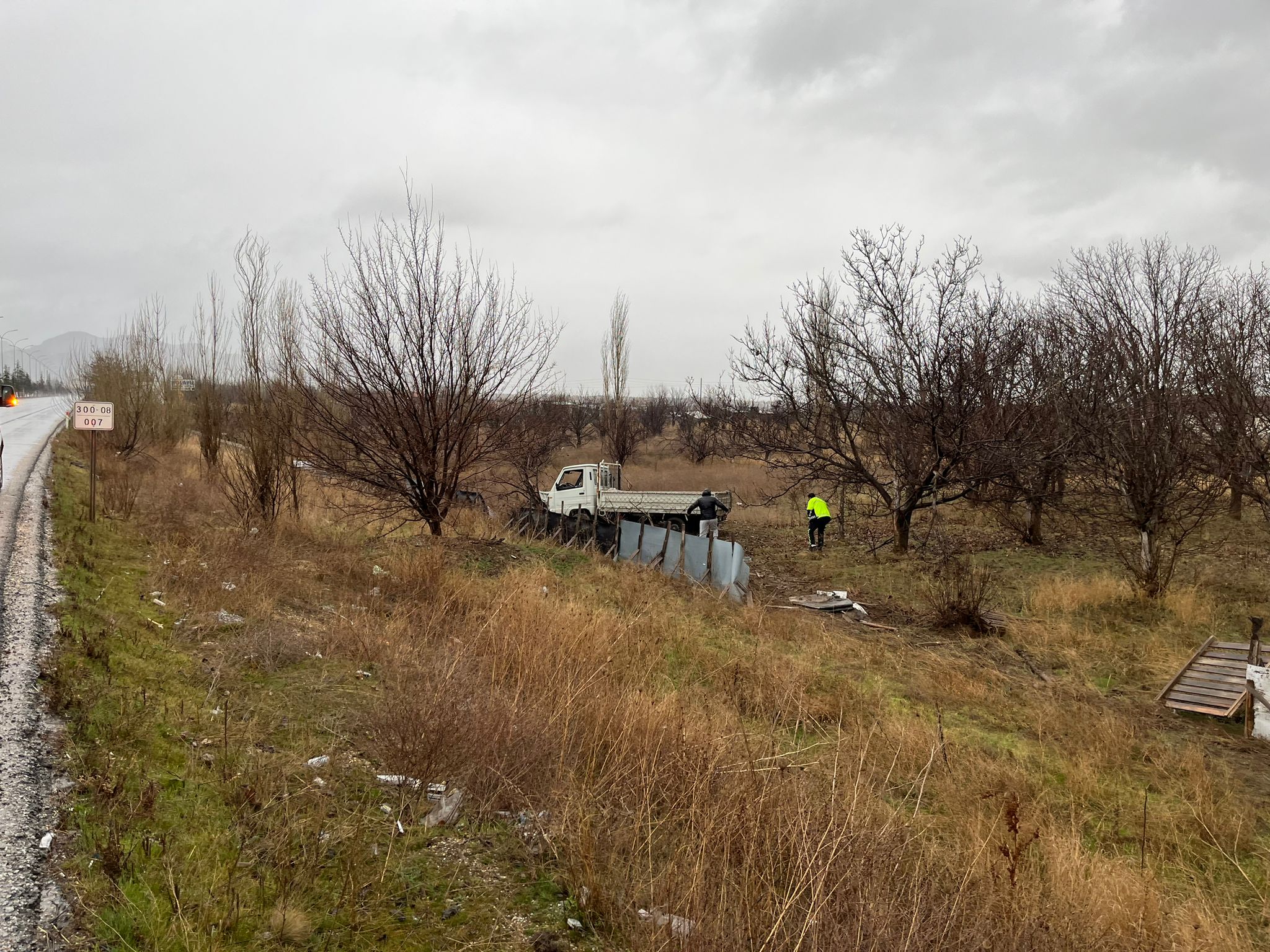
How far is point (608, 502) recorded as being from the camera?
17.7 meters

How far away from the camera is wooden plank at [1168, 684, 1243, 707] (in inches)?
280

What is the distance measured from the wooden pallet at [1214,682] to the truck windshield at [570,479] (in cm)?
1300

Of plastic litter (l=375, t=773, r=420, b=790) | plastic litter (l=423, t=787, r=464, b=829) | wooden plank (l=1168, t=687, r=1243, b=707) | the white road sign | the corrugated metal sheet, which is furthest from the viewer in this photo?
the corrugated metal sheet

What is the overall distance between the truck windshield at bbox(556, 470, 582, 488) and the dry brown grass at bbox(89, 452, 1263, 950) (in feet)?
27.2

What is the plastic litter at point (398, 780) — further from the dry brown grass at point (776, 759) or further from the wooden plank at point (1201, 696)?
the wooden plank at point (1201, 696)

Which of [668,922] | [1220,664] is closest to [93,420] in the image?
[668,922]

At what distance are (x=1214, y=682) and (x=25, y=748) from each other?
9.69 meters

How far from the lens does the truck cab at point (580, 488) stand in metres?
17.9

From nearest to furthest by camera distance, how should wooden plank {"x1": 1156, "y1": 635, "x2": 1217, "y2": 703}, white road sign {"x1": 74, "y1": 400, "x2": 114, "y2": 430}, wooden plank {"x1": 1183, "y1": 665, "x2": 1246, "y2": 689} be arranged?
wooden plank {"x1": 1183, "y1": 665, "x2": 1246, "y2": 689}, wooden plank {"x1": 1156, "y1": 635, "x2": 1217, "y2": 703}, white road sign {"x1": 74, "y1": 400, "x2": 114, "y2": 430}

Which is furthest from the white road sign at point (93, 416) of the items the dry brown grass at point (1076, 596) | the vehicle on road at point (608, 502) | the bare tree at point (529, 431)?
the dry brown grass at point (1076, 596)

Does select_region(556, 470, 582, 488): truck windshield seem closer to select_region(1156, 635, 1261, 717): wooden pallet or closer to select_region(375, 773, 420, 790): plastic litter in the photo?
select_region(1156, 635, 1261, 717): wooden pallet

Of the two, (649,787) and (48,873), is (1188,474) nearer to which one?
(649,787)

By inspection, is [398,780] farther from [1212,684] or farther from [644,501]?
[644,501]

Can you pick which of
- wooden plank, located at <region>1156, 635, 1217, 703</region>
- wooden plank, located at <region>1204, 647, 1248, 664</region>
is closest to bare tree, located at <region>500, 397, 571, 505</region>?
wooden plank, located at <region>1156, 635, 1217, 703</region>
